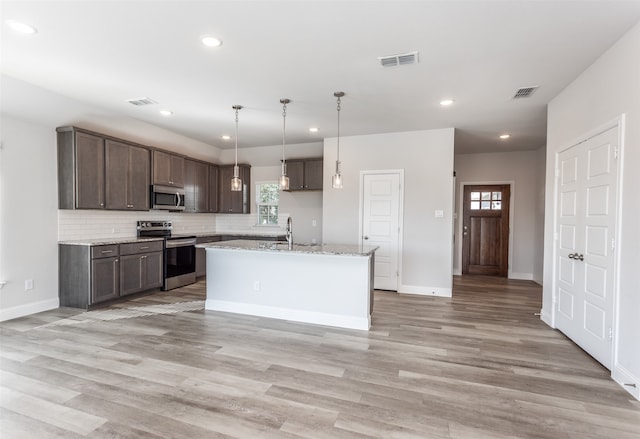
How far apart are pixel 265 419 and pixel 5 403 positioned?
1.84 metres

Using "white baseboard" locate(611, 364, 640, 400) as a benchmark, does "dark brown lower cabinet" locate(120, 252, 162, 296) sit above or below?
above

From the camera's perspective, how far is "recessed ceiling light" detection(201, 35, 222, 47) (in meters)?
2.57

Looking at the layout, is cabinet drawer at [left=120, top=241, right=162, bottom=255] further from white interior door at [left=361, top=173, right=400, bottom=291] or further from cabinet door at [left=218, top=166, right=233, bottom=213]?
white interior door at [left=361, top=173, right=400, bottom=291]

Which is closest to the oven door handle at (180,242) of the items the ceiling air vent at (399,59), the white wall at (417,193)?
the white wall at (417,193)

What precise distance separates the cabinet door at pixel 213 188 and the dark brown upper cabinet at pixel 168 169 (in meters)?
0.84

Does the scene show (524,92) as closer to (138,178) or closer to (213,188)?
(138,178)

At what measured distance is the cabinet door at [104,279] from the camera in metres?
4.20

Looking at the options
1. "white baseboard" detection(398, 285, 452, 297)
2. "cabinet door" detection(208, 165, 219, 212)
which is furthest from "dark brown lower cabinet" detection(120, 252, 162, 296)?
"white baseboard" detection(398, 285, 452, 297)

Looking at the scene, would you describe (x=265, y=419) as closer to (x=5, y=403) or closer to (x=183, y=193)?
(x=5, y=403)

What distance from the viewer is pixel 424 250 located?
209 inches

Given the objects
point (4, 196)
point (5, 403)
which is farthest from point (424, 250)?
point (4, 196)

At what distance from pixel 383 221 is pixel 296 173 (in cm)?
202

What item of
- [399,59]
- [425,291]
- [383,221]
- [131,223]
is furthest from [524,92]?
[131,223]

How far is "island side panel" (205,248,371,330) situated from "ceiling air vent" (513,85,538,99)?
8.51ft
